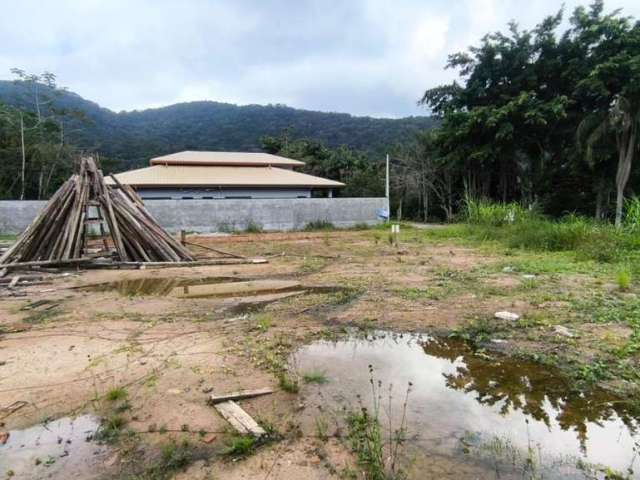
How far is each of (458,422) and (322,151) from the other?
33.9m

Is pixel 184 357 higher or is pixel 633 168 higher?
pixel 633 168

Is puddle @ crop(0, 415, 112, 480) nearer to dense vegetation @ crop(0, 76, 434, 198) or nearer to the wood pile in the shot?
the wood pile

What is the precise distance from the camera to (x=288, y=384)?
10.7ft

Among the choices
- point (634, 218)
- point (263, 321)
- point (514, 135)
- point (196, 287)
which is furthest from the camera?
point (514, 135)

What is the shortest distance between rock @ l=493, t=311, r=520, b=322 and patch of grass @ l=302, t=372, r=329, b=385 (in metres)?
2.59

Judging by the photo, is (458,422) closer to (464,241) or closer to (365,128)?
(464,241)

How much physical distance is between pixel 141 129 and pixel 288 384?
60.3 meters

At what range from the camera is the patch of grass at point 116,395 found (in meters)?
3.10

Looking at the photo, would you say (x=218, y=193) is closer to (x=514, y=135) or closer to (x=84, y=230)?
(x=84, y=230)

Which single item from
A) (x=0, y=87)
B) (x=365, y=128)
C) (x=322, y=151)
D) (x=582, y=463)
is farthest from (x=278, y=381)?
(x=0, y=87)

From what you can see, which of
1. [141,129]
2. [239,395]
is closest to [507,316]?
[239,395]

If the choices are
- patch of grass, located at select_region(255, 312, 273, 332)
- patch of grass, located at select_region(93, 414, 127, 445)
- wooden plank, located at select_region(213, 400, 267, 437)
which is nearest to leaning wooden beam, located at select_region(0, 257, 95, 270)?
patch of grass, located at select_region(255, 312, 273, 332)

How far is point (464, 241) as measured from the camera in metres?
13.0

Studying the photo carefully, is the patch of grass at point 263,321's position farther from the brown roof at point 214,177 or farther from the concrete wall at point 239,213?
the brown roof at point 214,177
